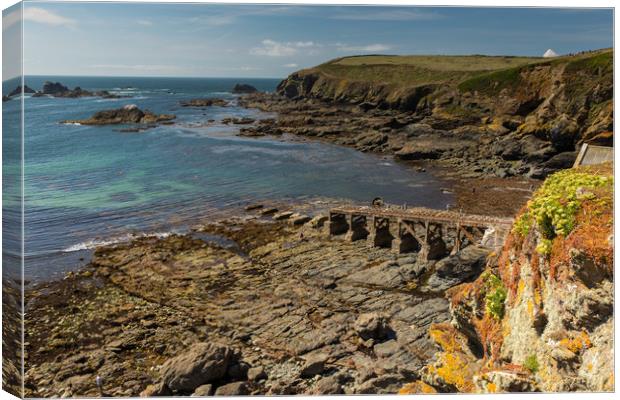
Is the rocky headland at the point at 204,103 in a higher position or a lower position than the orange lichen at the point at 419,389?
higher

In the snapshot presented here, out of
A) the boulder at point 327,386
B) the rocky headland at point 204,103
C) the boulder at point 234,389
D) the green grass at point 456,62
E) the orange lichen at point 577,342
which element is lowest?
the boulder at point 234,389

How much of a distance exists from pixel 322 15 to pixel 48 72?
356 inches

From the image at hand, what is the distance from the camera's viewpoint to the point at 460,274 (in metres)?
27.3

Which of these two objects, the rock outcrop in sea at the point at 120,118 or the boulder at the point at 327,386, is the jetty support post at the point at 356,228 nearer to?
the boulder at the point at 327,386

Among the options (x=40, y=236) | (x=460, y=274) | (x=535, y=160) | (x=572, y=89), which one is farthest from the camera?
(x=535, y=160)

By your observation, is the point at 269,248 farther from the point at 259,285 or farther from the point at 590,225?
the point at 590,225

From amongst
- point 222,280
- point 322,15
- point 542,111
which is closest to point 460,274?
point 222,280

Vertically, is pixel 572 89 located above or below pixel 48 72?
above

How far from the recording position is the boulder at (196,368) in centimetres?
1750

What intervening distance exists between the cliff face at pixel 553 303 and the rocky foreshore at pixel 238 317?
539 cm

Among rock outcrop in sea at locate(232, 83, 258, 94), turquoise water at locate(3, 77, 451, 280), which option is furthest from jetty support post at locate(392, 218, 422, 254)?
rock outcrop in sea at locate(232, 83, 258, 94)

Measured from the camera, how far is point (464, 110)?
156 ft

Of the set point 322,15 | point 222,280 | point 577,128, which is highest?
point 322,15

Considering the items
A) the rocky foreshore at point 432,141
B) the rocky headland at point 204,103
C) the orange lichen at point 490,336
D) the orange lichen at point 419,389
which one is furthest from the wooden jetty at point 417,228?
the rocky headland at point 204,103
